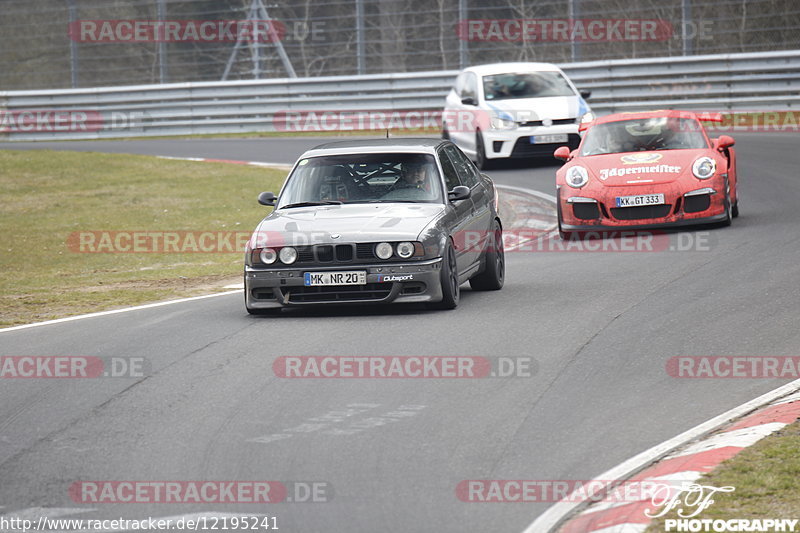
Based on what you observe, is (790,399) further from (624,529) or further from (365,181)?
(365,181)

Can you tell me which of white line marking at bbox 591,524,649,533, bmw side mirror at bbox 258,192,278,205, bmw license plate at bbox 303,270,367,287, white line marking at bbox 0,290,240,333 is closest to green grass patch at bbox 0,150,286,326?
white line marking at bbox 0,290,240,333

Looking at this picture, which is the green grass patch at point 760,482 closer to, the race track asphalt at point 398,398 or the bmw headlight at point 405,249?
the race track asphalt at point 398,398

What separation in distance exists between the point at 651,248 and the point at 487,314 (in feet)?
13.4

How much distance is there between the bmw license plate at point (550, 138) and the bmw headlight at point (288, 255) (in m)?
11.5

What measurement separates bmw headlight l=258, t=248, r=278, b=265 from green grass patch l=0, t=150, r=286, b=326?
2.25 m

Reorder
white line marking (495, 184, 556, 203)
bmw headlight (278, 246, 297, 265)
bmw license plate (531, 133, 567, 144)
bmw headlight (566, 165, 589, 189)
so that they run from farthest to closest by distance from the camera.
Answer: bmw license plate (531, 133, 567, 144), white line marking (495, 184, 556, 203), bmw headlight (566, 165, 589, 189), bmw headlight (278, 246, 297, 265)

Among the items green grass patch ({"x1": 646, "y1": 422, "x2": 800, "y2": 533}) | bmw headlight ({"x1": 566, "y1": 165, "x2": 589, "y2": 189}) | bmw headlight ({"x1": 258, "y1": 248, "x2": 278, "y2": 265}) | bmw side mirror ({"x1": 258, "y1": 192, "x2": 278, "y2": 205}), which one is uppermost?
bmw side mirror ({"x1": 258, "y1": 192, "x2": 278, "y2": 205})

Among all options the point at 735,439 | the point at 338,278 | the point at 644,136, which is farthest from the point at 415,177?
the point at 735,439

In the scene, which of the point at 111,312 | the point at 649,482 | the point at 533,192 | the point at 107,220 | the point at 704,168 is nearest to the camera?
the point at 649,482

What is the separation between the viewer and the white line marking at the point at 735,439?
6238 millimetres

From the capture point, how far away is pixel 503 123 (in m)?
21.1

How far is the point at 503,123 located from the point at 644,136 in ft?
19.0

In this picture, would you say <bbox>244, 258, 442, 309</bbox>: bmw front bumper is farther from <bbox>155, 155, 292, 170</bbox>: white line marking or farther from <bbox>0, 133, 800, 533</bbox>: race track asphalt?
<bbox>155, 155, 292, 170</bbox>: white line marking

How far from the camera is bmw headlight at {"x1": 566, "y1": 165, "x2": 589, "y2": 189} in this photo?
14711 mm
